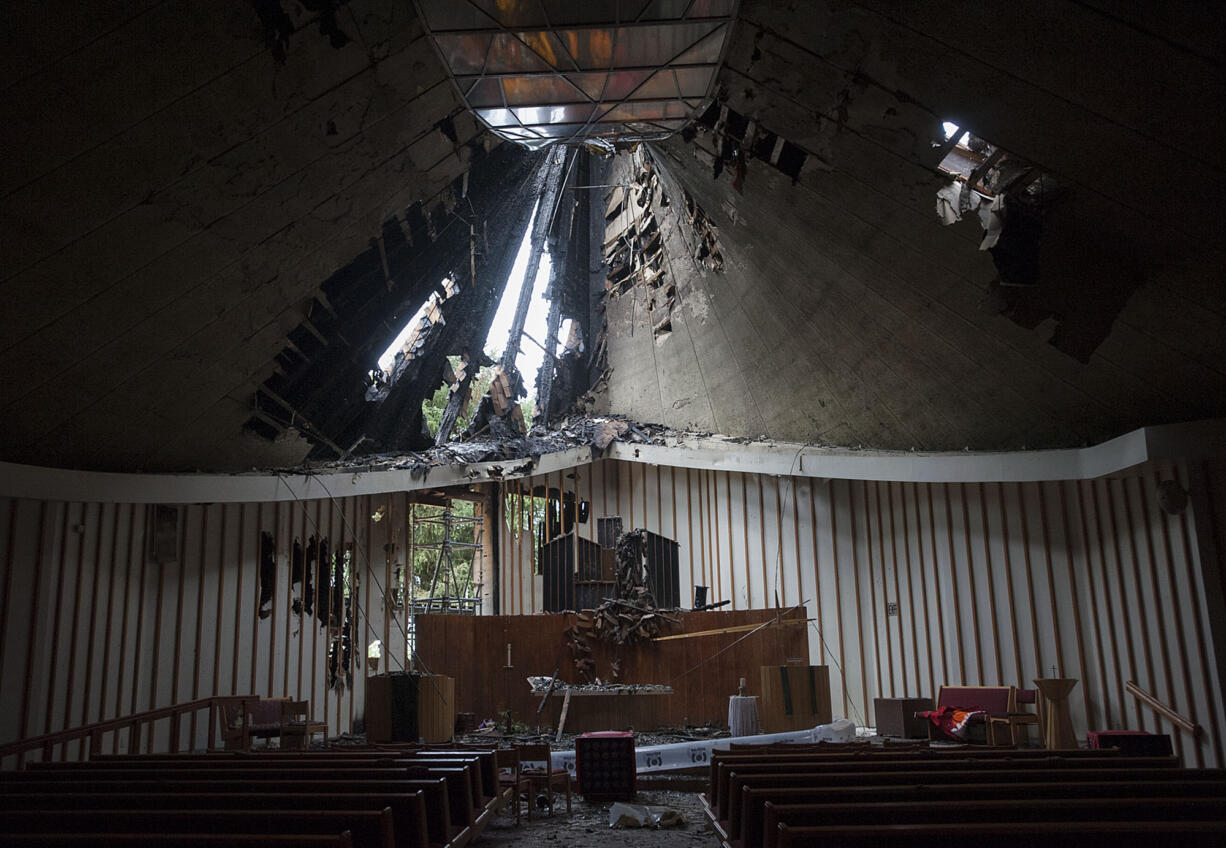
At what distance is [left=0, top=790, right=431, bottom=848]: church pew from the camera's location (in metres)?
2.92

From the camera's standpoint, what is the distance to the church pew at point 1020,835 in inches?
88.2

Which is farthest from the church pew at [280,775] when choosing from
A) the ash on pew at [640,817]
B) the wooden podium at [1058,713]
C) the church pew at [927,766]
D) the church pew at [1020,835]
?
the wooden podium at [1058,713]

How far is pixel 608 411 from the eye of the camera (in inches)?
527

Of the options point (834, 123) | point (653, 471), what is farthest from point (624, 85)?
point (653, 471)

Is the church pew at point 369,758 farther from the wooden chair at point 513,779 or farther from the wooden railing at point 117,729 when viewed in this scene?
the wooden chair at point 513,779

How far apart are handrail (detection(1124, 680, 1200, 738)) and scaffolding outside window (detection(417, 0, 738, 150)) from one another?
249 inches

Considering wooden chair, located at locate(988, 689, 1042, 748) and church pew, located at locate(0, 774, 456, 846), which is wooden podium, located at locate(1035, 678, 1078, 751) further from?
church pew, located at locate(0, 774, 456, 846)

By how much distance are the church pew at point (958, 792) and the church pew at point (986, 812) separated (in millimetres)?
304

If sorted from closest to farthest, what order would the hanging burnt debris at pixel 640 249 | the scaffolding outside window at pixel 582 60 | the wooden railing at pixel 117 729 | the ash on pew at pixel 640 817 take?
the wooden railing at pixel 117 729 → the scaffolding outside window at pixel 582 60 → the ash on pew at pixel 640 817 → the hanging burnt debris at pixel 640 249

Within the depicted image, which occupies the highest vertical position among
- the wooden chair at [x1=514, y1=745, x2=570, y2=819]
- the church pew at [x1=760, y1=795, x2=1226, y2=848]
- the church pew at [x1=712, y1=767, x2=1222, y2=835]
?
the church pew at [x1=760, y1=795, x2=1226, y2=848]

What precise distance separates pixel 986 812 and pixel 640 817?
383 cm

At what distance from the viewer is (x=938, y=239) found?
6.30 meters

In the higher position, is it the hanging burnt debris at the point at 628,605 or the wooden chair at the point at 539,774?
the hanging burnt debris at the point at 628,605

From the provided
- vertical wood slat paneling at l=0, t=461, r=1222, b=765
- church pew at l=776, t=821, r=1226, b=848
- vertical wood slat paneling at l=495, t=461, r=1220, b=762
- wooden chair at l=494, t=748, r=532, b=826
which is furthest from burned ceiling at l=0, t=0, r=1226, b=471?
wooden chair at l=494, t=748, r=532, b=826
